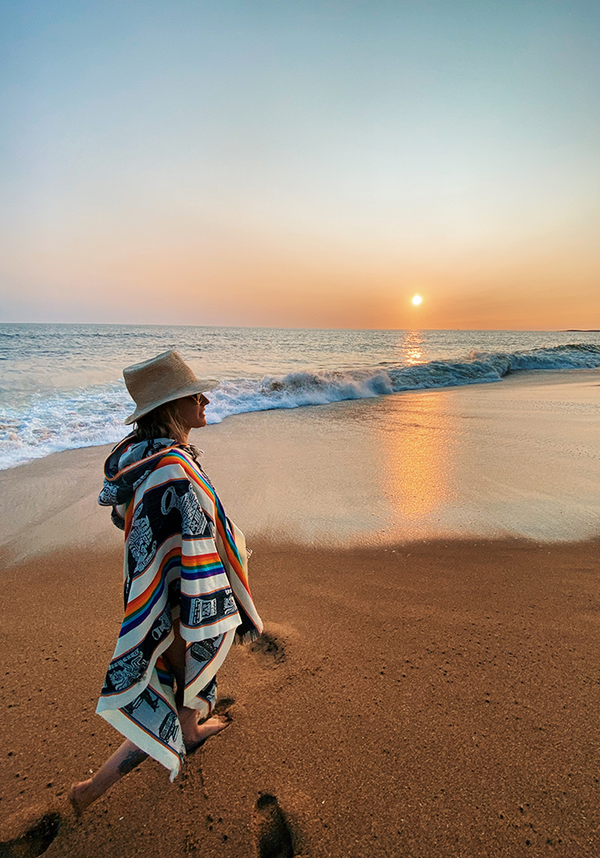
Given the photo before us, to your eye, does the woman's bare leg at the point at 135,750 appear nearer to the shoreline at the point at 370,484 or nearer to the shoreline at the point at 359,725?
the shoreline at the point at 359,725

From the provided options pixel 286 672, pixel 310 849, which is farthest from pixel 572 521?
pixel 310 849

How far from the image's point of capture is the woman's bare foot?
177 centimetres

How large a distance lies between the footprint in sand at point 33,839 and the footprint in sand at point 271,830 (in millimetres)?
739

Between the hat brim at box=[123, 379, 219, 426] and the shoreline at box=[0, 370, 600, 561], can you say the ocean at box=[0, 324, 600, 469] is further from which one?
the shoreline at box=[0, 370, 600, 561]

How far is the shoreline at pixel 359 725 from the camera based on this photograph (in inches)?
59.4

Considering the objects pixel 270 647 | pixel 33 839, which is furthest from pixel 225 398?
pixel 33 839

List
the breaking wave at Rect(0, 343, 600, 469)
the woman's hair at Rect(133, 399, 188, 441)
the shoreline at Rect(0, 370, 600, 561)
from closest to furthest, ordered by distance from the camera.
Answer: the woman's hair at Rect(133, 399, 188, 441) → the shoreline at Rect(0, 370, 600, 561) → the breaking wave at Rect(0, 343, 600, 469)

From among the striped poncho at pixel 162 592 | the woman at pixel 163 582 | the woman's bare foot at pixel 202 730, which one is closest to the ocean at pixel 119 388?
the woman at pixel 163 582

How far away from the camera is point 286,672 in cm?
221

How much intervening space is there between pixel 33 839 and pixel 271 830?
33.7 inches

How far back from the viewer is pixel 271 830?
1.52m

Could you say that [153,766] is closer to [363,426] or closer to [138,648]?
[138,648]

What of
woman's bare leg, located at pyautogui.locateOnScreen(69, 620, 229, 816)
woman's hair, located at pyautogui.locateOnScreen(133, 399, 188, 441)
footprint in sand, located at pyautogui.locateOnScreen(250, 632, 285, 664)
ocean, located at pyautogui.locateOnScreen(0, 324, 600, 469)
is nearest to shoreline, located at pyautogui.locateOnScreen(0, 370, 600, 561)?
ocean, located at pyautogui.locateOnScreen(0, 324, 600, 469)

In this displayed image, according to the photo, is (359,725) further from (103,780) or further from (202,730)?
(103,780)
